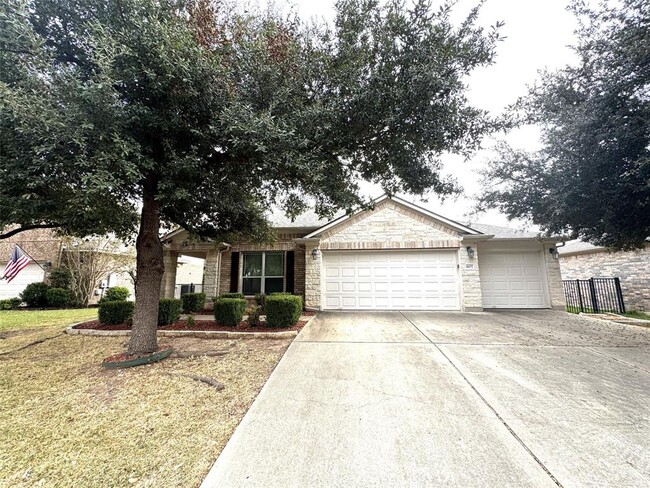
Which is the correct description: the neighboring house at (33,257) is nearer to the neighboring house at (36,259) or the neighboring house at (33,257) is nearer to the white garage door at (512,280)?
the neighboring house at (36,259)

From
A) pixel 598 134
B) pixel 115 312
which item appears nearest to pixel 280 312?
pixel 115 312

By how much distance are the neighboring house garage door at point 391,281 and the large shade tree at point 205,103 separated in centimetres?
500

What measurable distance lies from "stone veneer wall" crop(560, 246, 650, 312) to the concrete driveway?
9914 mm

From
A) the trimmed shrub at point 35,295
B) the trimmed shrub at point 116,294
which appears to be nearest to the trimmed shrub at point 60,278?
the trimmed shrub at point 35,295

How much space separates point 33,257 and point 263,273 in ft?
46.8

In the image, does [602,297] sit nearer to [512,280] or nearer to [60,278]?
[512,280]

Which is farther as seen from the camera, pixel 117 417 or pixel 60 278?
pixel 60 278

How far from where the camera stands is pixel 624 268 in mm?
12578

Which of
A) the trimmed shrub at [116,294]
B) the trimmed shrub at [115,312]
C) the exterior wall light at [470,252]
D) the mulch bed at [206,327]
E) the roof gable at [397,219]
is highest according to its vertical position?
the roof gable at [397,219]

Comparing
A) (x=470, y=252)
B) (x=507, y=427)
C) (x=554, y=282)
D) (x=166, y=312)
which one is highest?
(x=470, y=252)

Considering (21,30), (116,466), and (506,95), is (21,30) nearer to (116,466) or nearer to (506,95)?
(116,466)

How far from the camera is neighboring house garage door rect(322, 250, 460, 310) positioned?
1038 cm

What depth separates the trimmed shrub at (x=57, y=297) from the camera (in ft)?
45.3

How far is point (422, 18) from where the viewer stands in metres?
4.72
